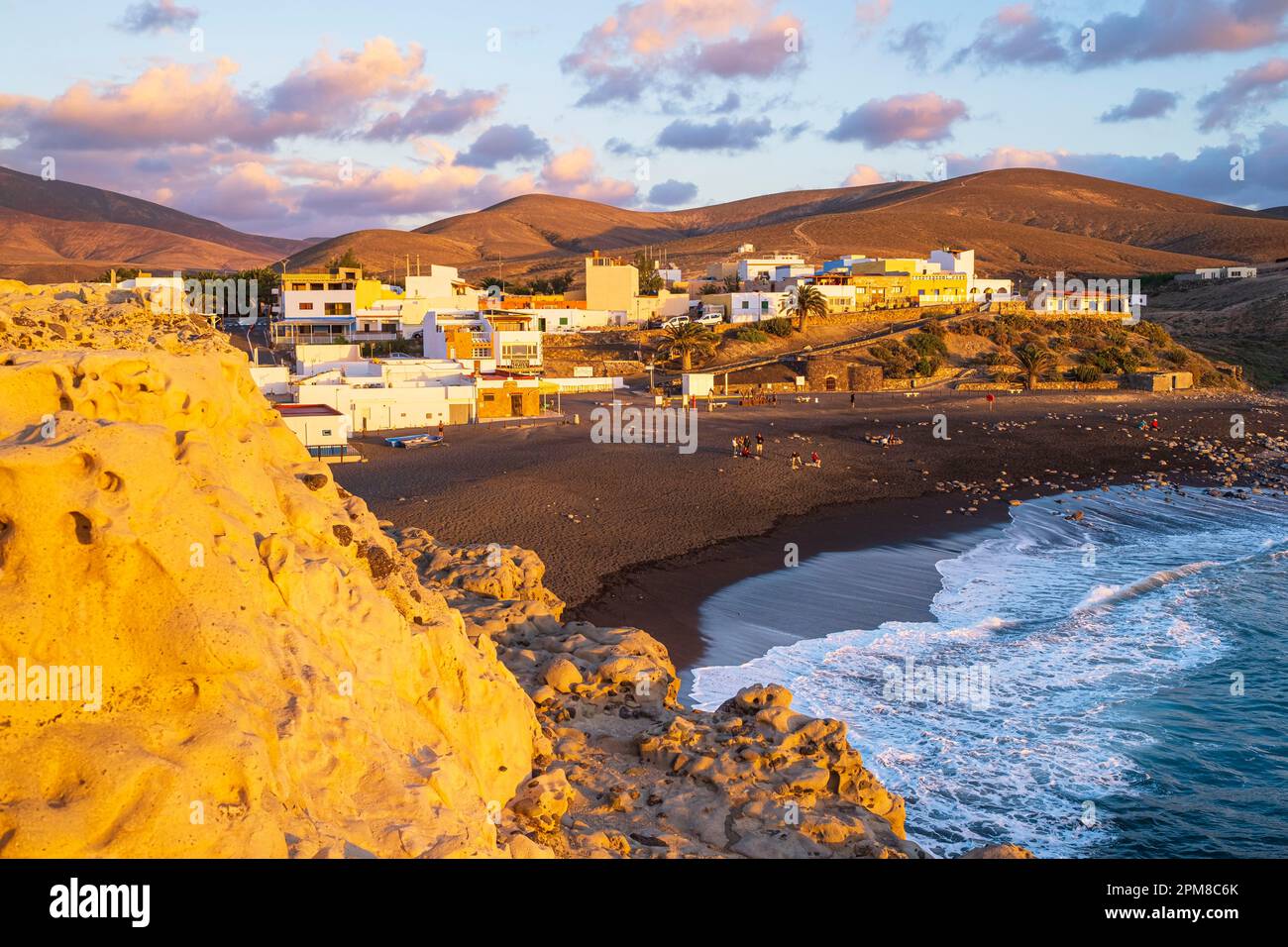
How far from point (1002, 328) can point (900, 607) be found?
2034 inches

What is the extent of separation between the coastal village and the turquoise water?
20.8 m

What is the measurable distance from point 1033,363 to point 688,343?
71.3 ft

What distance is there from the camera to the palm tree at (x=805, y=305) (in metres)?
70.5

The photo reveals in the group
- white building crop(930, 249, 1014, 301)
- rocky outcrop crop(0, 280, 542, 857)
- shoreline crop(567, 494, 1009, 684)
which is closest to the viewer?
rocky outcrop crop(0, 280, 542, 857)

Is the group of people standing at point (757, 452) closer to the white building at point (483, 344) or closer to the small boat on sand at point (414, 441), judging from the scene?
the small boat on sand at point (414, 441)

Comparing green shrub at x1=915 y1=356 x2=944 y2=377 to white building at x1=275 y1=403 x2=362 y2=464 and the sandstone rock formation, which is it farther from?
the sandstone rock formation

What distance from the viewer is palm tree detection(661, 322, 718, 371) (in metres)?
63.6

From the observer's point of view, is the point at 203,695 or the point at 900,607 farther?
the point at 900,607

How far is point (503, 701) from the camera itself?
963 cm

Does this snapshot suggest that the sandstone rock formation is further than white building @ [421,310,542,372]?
No

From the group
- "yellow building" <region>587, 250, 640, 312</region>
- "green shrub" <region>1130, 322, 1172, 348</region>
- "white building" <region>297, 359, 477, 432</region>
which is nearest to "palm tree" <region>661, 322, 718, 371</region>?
"yellow building" <region>587, 250, 640, 312</region>

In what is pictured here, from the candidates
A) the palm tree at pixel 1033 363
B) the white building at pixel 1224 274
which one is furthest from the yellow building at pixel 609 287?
the white building at pixel 1224 274
